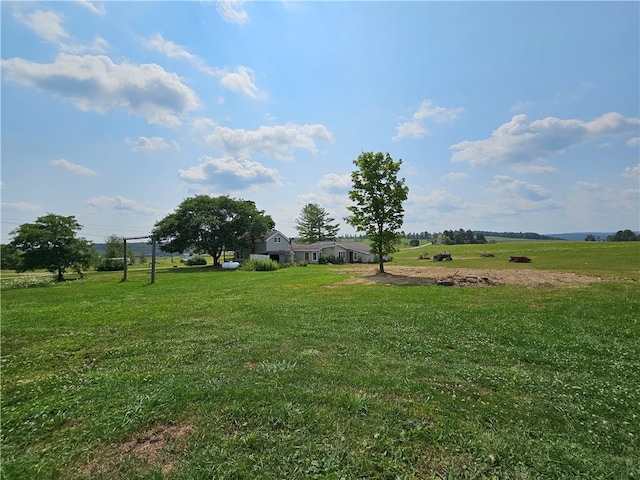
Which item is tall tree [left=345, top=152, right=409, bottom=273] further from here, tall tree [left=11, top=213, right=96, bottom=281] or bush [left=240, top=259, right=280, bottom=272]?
tall tree [left=11, top=213, right=96, bottom=281]

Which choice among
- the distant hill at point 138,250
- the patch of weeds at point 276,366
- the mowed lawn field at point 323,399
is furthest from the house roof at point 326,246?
the patch of weeds at point 276,366

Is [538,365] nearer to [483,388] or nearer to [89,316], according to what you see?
[483,388]

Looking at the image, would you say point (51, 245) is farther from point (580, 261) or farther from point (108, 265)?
point (580, 261)

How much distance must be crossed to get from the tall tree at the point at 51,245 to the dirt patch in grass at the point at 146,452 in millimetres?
35227

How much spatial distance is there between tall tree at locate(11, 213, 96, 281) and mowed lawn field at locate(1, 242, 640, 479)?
2576cm

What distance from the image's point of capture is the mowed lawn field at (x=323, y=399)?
10.8 ft

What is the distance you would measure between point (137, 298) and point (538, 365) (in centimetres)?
1703

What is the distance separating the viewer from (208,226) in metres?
45.4

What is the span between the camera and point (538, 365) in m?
6.11

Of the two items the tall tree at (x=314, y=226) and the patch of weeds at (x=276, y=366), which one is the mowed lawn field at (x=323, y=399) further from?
the tall tree at (x=314, y=226)

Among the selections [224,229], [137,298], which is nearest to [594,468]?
[137,298]

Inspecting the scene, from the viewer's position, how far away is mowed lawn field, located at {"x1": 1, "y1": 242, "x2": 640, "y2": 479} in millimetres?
3283

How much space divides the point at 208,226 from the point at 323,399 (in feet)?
147

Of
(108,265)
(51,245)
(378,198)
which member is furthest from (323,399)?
(108,265)
